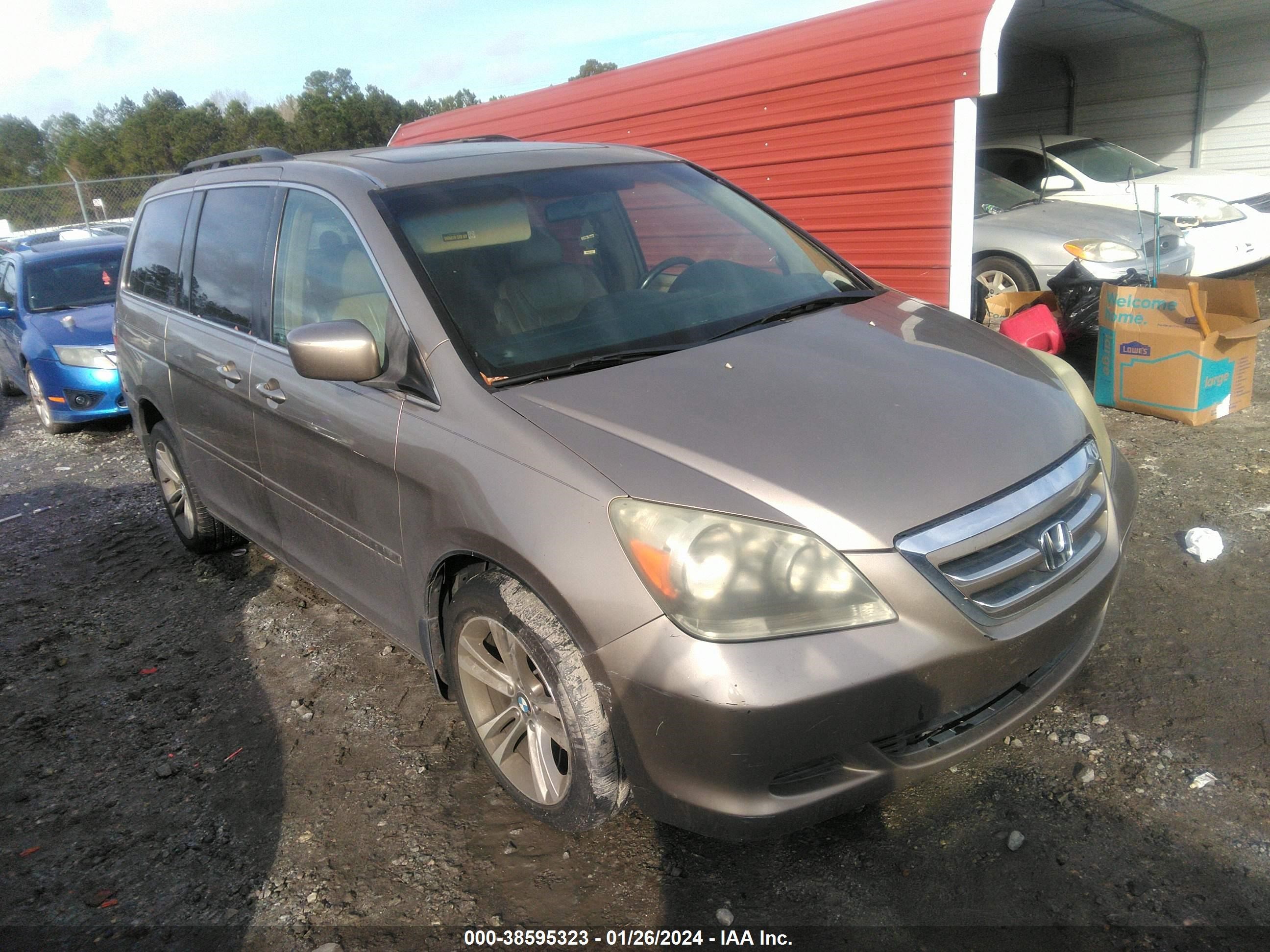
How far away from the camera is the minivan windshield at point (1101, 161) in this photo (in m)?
8.68

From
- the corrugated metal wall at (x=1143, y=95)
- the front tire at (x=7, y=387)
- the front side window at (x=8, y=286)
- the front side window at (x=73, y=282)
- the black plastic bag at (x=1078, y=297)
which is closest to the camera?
the black plastic bag at (x=1078, y=297)

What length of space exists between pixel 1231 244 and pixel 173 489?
26.4ft

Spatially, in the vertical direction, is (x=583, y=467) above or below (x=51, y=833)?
above

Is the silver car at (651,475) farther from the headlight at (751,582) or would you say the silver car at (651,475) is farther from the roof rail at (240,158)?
the roof rail at (240,158)

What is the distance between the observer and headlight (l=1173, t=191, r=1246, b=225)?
776 centimetres

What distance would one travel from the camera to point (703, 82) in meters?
7.63

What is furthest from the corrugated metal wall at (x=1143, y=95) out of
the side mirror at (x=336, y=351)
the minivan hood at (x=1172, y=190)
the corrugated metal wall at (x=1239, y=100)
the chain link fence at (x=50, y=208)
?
the chain link fence at (x=50, y=208)

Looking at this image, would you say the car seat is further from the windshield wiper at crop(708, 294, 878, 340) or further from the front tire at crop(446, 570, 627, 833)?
the front tire at crop(446, 570, 627, 833)

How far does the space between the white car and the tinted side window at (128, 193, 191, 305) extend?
655cm

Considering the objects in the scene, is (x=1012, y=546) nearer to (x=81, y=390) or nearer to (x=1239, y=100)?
(x=81, y=390)

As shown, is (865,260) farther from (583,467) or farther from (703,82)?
(583,467)

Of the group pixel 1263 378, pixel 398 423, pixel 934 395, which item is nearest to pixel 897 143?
pixel 1263 378

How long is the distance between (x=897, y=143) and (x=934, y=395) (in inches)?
166

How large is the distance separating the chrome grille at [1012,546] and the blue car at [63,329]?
7.17 meters
